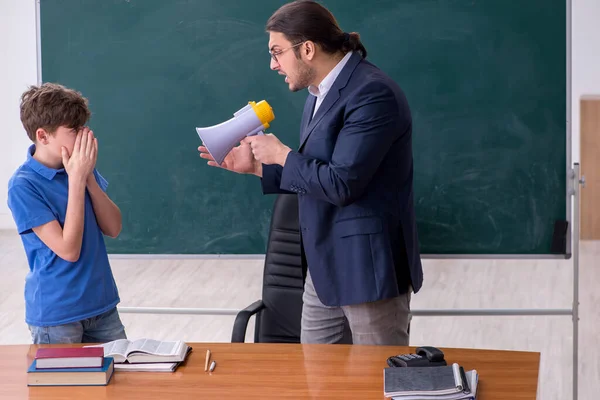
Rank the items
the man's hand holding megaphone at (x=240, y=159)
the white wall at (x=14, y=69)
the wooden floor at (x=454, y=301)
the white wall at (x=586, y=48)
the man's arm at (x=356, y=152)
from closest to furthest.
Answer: the man's arm at (x=356, y=152)
the man's hand holding megaphone at (x=240, y=159)
the wooden floor at (x=454, y=301)
the white wall at (x=586, y=48)
the white wall at (x=14, y=69)

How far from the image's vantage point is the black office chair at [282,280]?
314 centimetres

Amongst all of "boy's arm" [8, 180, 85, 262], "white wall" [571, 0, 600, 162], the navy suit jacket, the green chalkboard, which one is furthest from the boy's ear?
"white wall" [571, 0, 600, 162]

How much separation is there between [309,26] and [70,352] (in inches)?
42.6

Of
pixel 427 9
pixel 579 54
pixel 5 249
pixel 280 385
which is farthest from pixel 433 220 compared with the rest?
pixel 5 249

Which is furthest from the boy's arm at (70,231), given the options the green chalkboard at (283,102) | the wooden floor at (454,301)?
the wooden floor at (454,301)

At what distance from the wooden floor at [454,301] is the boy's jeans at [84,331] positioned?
1.36 metres

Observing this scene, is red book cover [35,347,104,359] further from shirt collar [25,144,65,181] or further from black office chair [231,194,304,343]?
black office chair [231,194,304,343]

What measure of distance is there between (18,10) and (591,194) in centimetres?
490

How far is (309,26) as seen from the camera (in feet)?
7.66

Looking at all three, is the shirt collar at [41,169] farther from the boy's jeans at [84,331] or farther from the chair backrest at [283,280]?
the chair backrest at [283,280]

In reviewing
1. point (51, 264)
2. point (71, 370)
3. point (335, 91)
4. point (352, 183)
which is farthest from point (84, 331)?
point (335, 91)

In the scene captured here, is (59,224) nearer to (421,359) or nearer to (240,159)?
(240,159)

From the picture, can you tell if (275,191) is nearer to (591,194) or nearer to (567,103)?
(567,103)

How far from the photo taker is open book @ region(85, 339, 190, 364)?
2.08 m
